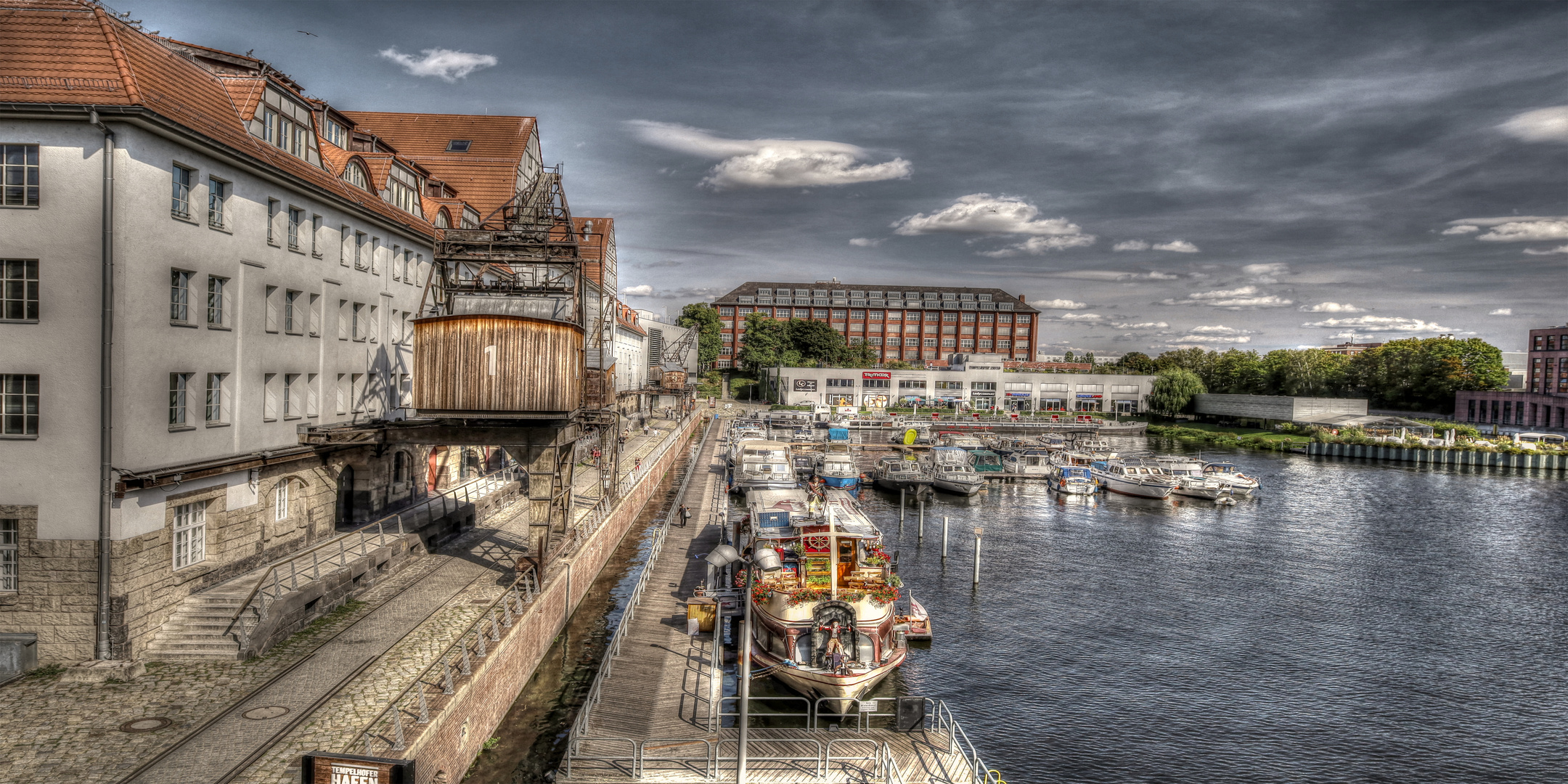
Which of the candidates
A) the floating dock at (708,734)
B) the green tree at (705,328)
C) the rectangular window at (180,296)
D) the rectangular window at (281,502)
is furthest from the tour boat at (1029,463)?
the green tree at (705,328)

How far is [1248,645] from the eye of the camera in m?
31.9

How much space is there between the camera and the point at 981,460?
249ft

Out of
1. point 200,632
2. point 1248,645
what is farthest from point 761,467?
point 200,632

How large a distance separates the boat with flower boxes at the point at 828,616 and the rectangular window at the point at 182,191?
59.6 feet

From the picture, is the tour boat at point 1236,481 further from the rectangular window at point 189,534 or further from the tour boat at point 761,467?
the rectangular window at point 189,534

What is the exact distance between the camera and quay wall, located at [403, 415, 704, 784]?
16.5m

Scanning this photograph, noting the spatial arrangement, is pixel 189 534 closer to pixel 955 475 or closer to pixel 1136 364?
pixel 955 475

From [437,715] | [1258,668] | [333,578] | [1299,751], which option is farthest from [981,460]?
[437,715]

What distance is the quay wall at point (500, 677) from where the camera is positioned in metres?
16.5

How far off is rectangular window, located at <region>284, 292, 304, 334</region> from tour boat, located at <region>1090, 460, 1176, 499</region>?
5816 centimetres

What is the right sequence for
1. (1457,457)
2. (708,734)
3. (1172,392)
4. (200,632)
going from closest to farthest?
(708,734) → (200,632) → (1457,457) → (1172,392)

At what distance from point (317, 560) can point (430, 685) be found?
1049 centimetres

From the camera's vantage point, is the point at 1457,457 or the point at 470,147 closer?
the point at 470,147

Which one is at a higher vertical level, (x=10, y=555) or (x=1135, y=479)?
(x=10, y=555)
